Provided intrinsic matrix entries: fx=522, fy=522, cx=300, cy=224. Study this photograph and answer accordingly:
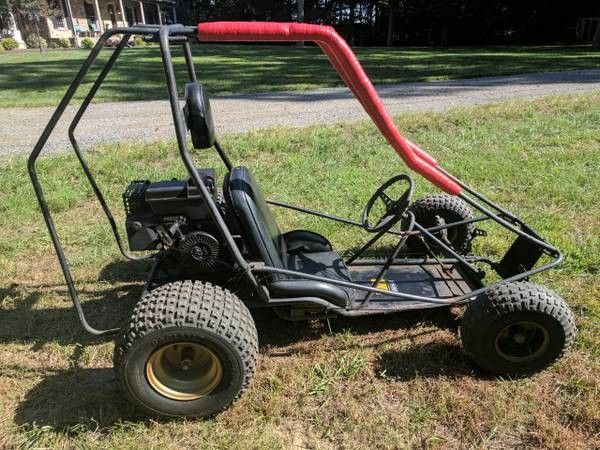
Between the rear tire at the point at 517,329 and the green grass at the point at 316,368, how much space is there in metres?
0.12

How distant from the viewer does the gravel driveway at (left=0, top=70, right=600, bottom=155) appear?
795 centimetres

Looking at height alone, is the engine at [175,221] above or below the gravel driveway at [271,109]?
above

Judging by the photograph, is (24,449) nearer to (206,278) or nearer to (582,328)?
(206,278)

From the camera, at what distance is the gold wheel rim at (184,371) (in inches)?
93.4

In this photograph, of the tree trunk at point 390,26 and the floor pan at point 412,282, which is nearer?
the floor pan at point 412,282

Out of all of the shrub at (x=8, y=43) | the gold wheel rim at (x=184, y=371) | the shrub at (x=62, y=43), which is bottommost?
the shrub at (x=62, y=43)

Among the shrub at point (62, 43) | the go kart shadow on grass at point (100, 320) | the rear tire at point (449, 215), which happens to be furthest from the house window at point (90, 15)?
the rear tire at point (449, 215)

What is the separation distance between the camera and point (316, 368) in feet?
9.09

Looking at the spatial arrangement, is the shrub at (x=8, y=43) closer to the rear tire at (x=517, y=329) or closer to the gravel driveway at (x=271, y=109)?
the gravel driveway at (x=271, y=109)

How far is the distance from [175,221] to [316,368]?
109 centimetres


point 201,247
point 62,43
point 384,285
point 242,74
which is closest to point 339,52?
point 201,247

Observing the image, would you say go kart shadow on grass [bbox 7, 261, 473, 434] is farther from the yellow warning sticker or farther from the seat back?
the seat back

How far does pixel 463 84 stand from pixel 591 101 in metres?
3.31

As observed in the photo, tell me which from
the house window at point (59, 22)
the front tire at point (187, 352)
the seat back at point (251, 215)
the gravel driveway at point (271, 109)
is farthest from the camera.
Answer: the house window at point (59, 22)
